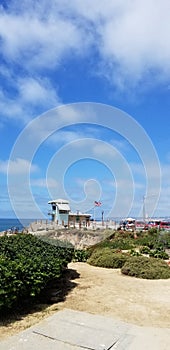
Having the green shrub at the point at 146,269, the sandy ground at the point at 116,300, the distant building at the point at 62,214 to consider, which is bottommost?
the sandy ground at the point at 116,300

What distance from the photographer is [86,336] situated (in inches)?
167

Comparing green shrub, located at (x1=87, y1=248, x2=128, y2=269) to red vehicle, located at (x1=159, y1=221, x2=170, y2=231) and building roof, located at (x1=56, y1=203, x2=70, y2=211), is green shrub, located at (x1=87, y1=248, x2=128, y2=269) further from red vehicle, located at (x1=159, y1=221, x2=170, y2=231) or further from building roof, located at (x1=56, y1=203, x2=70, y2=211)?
building roof, located at (x1=56, y1=203, x2=70, y2=211)

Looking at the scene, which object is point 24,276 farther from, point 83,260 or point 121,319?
point 83,260

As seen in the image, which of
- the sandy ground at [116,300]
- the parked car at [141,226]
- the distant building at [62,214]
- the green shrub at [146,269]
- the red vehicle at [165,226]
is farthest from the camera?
the distant building at [62,214]

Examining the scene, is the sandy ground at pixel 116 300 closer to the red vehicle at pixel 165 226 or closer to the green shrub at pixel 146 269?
the green shrub at pixel 146 269

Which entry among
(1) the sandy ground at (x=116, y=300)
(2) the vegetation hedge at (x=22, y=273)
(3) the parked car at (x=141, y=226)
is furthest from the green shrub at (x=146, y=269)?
(3) the parked car at (x=141, y=226)

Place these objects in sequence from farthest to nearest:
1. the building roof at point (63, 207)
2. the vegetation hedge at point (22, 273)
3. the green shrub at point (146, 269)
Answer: the building roof at point (63, 207) < the green shrub at point (146, 269) < the vegetation hedge at point (22, 273)

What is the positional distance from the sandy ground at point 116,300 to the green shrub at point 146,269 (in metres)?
0.31

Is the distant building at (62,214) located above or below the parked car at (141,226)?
above

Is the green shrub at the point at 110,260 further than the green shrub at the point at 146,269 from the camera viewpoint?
Yes

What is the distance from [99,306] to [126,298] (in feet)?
3.04

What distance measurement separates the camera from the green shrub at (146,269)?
902cm

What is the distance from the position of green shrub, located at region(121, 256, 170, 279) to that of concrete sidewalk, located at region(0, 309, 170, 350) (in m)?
4.24

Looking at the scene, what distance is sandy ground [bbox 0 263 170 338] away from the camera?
5234 mm
